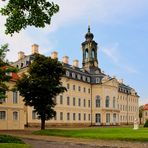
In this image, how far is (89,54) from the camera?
3275 inches

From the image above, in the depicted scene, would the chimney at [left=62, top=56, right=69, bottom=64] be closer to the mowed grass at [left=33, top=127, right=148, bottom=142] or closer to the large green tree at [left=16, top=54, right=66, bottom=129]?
the large green tree at [left=16, top=54, right=66, bottom=129]

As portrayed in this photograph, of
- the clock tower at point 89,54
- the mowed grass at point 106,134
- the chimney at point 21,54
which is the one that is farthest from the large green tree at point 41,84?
the clock tower at point 89,54

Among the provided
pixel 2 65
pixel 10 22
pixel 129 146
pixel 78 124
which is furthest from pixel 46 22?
pixel 78 124

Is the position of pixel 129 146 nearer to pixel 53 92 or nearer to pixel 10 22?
pixel 10 22

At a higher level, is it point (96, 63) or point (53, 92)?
point (96, 63)

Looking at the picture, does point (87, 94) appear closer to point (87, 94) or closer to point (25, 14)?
point (87, 94)

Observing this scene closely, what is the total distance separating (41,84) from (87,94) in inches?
1582

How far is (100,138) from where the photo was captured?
91.5 ft

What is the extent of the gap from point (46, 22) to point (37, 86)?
27.5 meters

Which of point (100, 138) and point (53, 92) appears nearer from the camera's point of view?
point (100, 138)

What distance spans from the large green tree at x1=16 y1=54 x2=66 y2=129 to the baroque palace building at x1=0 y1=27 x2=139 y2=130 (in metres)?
23.0

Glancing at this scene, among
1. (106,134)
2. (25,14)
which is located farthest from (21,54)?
(25,14)

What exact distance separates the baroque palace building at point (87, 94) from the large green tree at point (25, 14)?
51405mm

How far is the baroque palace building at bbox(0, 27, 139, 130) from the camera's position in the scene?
68.2 metres
